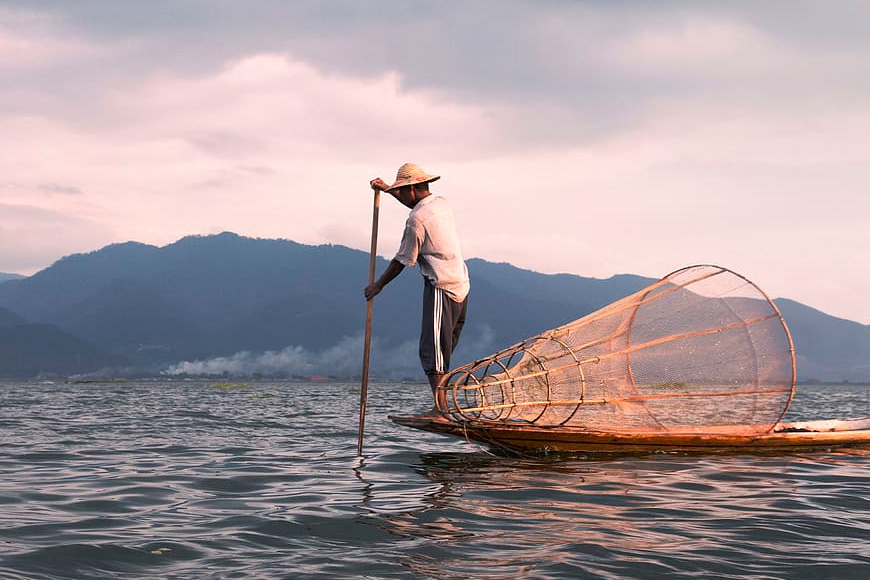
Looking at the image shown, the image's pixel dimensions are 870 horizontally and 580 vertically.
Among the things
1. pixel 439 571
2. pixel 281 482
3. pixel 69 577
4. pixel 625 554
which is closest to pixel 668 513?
pixel 625 554

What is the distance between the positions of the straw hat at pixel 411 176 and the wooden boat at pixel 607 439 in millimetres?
2296

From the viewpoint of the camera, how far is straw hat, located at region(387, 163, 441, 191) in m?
8.20

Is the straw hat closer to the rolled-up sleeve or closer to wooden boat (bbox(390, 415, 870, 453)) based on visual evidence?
the rolled-up sleeve

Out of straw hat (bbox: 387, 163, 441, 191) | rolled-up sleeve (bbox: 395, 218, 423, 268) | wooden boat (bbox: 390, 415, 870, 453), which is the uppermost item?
straw hat (bbox: 387, 163, 441, 191)

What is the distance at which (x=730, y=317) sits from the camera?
865 cm

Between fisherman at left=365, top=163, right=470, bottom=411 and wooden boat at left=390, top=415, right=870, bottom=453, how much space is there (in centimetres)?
31

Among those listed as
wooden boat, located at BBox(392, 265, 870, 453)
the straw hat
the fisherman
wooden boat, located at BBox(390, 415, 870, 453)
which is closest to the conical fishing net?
wooden boat, located at BBox(392, 265, 870, 453)

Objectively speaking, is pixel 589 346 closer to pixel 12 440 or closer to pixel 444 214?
pixel 444 214

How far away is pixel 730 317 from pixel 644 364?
1092 millimetres

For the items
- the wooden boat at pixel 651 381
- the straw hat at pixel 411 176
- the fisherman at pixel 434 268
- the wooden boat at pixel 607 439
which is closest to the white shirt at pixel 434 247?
the fisherman at pixel 434 268

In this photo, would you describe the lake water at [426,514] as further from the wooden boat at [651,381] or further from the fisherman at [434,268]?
the fisherman at [434,268]

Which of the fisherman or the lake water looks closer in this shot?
the lake water

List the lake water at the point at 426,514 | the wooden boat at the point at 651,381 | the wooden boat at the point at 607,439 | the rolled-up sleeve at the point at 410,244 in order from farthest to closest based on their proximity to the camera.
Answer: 1. the rolled-up sleeve at the point at 410,244
2. the wooden boat at the point at 651,381
3. the wooden boat at the point at 607,439
4. the lake water at the point at 426,514

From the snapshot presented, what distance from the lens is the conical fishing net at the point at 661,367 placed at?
807 centimetres
